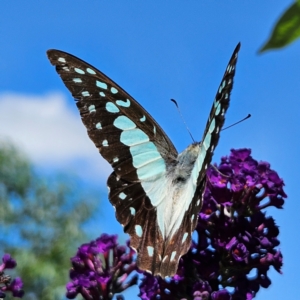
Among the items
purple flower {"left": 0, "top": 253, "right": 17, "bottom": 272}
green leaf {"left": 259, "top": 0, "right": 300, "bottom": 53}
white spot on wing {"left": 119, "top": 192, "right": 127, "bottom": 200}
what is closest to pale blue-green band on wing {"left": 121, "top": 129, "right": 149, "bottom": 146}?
white spot on wing {"left": 119, "top": 192, "right": 127, "bottom": 200}

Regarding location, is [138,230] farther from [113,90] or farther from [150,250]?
[113,90]

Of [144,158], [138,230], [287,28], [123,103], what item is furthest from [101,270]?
[287,28]

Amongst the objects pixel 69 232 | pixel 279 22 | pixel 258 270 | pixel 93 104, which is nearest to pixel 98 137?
pixel 93 104

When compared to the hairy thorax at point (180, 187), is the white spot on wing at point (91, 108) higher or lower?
higher

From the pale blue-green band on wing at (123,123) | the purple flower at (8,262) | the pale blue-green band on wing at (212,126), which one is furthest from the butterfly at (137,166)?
the purple flower at (8,262)

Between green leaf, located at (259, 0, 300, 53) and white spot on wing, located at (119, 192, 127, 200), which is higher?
white spot on wing, located at (119, 192, 127, 200)

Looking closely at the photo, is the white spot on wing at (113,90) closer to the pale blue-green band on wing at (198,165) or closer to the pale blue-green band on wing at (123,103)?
the pale blue-green band on wing at (123,103)

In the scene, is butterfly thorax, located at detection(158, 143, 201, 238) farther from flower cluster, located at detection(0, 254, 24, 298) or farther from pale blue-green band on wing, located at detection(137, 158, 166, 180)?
flower cluster, located at detection(0, 254, 24, 298)
